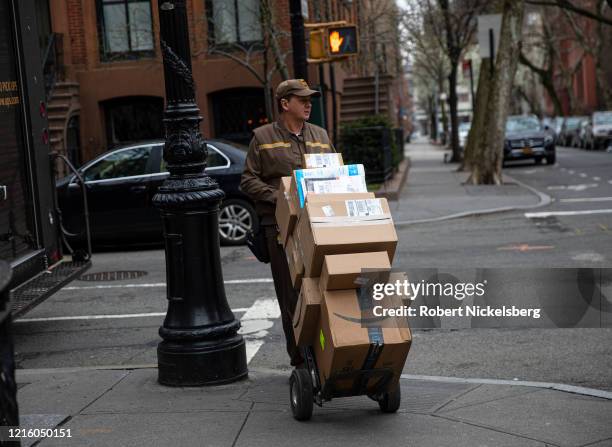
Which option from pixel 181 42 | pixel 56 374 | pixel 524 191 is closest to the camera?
pixel 181 42

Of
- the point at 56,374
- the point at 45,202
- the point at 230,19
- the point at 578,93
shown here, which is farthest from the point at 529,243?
the point at 578,93

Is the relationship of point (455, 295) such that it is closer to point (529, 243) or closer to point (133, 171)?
point (529, 243)

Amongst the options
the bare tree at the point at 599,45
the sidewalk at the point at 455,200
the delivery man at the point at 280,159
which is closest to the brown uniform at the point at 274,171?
the delivery man at the point at 280,159

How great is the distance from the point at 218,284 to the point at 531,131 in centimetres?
3040

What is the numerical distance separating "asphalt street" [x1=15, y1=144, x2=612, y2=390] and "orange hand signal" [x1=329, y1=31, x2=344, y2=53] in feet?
10.4

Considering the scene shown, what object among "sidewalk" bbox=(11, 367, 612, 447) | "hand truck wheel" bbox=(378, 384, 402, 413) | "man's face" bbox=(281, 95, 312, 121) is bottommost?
"sidewalk" bbox=(11, 367, 612, 447)

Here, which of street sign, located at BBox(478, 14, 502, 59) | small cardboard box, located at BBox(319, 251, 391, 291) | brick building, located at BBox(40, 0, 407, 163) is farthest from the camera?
brick building, located at BBox(40, 0, 407, 163)

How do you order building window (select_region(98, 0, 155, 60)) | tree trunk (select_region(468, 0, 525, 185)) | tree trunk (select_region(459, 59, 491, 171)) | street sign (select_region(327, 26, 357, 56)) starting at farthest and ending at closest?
tree trunk (select_region(459, 59, 491, 171)) < building window (select_region(98, 0, 155, 60)) < tree trunk (select_region(468, 0, 525, 185)) < street sign (select_region(327, 26, 357, 56))

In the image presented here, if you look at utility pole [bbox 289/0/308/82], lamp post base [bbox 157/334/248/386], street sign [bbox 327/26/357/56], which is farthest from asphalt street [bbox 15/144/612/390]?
street sign [bbox 327/26/357/56]

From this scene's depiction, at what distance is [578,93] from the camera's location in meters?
91.4

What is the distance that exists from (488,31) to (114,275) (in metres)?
15.2

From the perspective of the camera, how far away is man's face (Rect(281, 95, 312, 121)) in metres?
6.07

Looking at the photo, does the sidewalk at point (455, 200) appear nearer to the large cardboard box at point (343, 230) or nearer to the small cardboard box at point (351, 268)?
the large cardboard box at point (343, 230)

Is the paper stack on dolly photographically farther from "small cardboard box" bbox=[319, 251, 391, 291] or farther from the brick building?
the brick building
